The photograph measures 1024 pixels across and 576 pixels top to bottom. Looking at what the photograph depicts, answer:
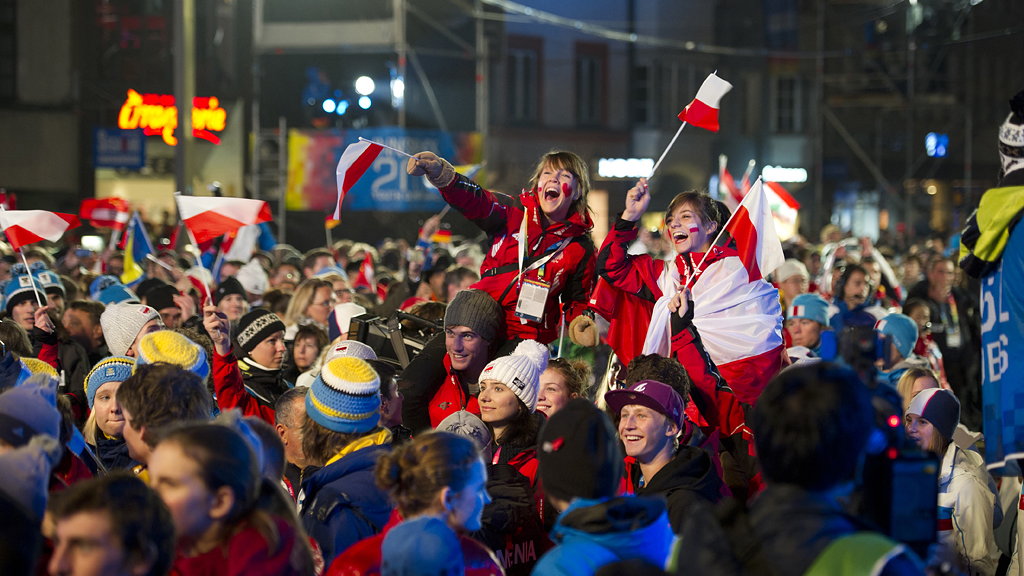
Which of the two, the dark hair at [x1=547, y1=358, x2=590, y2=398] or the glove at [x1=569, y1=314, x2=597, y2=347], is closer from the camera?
the dark hair at [x1=547, y1=358, x2=590, y2=398]

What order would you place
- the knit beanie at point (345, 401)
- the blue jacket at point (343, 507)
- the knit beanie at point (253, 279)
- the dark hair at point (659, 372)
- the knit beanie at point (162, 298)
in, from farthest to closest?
1. the knit beanie at point (253, 279)
2. the knit beanie at point (162, 298)
3. the dark hair at point (659, 372)
4. the knit beanie at point (345, 401)
5. the blue jacket at point (343, 507)

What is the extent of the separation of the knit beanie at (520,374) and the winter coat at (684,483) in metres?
0.70

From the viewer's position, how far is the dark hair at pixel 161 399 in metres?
3.93

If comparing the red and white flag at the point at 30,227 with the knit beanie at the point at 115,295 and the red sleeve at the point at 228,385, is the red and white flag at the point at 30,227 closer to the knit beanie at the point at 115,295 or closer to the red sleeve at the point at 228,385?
the knit beanie at the point at 115,295

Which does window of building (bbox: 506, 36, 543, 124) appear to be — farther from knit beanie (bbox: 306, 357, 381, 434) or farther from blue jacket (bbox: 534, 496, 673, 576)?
blue jacket (bbox: 534, 496, 673, 576)

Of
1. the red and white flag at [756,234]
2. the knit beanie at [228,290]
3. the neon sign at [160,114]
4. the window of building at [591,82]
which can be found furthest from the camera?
the window of building at [591,82]

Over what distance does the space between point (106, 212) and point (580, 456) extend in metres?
15.5

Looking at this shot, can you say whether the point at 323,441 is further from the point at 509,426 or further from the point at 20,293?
the point at 20,293

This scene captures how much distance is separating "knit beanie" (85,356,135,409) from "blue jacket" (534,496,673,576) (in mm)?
2811

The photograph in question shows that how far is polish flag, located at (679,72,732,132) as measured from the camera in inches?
263

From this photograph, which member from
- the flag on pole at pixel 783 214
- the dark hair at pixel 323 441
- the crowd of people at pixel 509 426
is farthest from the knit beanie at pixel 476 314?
the flag on pole at pixel 783 214

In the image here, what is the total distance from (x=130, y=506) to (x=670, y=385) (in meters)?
2.65

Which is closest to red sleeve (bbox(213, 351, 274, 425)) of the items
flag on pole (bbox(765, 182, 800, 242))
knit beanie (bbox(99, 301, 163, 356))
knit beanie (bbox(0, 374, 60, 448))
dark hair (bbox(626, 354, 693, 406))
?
knit beanie (bbox(99, 301, 163, 356))

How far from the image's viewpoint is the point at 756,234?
6.07 metres
